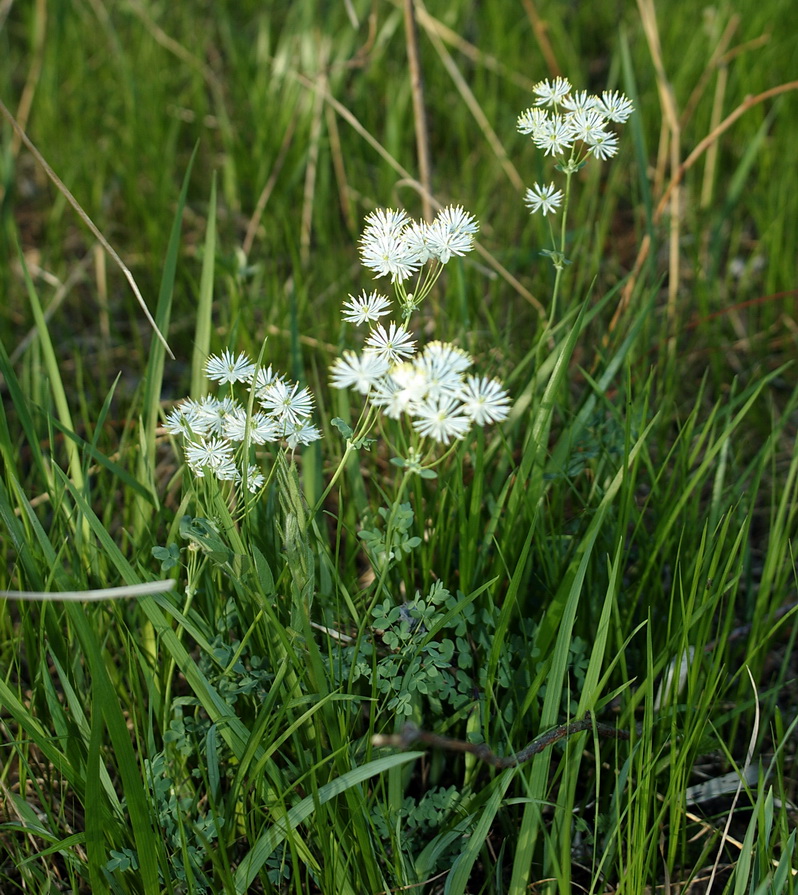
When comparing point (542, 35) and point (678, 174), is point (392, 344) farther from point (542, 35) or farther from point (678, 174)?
point (542, 35)

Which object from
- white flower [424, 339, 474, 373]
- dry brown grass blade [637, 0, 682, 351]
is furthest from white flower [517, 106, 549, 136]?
dry brown grass blade [637, 0, 682, 351]

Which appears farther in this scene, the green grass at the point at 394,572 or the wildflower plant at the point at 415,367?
the green grass at the point at 394,572

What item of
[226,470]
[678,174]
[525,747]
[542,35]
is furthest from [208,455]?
[542,35]

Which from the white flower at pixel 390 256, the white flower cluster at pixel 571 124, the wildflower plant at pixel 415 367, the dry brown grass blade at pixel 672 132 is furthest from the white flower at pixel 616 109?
the dry brown grass blade at pixel 672 132

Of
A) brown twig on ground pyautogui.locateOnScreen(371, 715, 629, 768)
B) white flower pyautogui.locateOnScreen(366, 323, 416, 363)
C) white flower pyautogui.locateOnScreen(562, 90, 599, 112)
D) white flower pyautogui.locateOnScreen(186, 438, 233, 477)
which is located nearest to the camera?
brown twig on ground pyautogui.locateOnScreen(371, 715, 629, 768)

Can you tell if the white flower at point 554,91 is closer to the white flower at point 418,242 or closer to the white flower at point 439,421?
the white flower at point 418,242

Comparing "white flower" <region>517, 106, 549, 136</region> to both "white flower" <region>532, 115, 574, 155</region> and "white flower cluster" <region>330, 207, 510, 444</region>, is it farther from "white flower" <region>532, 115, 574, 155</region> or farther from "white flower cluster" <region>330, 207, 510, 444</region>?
"white flower cluster" <region>330, 207, 510, 444</region>
